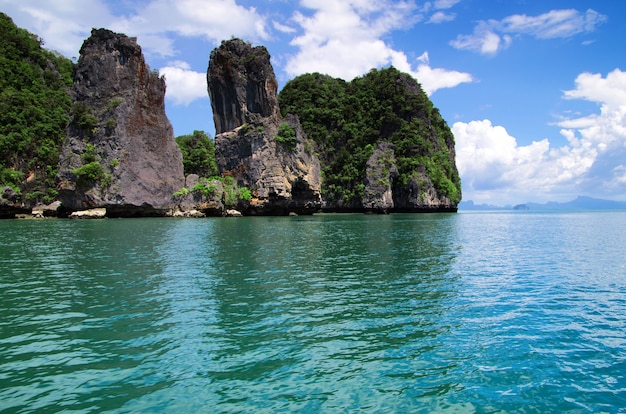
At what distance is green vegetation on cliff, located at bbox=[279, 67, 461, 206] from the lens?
3312 inches

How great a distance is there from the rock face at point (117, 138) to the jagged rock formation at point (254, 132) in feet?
31.0

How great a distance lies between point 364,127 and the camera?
3625 inches

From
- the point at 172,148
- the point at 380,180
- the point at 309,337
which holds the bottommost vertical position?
the point at 309,337

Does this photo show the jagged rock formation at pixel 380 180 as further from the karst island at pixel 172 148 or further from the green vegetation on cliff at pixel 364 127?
the green vegetation on cliff at pixel 364 127

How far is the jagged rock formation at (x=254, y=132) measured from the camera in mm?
62594

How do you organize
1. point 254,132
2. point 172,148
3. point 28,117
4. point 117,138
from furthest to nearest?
1. point 254,132
2. point 172,148
3. point 28,117
4. point 117,138

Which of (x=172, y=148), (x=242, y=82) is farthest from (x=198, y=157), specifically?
(x=242, y=82)

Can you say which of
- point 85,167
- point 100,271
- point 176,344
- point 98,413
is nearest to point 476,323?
point 176,344

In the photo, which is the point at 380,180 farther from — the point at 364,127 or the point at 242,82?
the point at 242,82

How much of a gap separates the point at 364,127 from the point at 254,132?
120ft

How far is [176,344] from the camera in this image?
7.92 m

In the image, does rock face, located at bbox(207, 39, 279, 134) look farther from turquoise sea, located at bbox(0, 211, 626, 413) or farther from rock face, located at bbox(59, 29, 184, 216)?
turquoise sea, located at bbox(0, 211, 626, 413)

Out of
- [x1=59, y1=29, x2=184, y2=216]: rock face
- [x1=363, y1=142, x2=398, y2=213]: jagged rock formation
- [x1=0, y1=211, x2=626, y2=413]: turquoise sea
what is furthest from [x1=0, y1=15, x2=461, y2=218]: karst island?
[x1=0, y1=211, x2=626, y2=413]: turquoise sea

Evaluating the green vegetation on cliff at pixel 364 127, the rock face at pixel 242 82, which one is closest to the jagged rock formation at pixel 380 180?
the green vegetation on cliff at pixel 364 127
